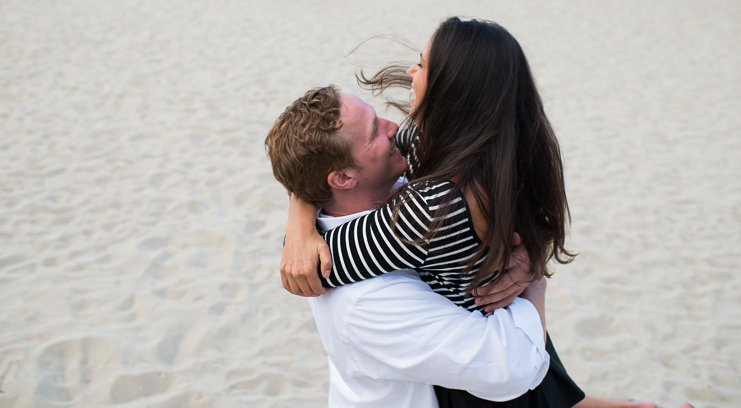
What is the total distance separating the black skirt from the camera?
159 centimetres

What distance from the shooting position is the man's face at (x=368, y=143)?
62.6 inches

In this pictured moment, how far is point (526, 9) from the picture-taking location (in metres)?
11.1

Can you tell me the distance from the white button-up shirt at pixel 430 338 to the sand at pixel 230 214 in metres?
1.58

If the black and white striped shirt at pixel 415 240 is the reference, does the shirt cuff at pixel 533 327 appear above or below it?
below

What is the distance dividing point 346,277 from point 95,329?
2.34 meters

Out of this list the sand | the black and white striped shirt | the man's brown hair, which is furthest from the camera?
the sand

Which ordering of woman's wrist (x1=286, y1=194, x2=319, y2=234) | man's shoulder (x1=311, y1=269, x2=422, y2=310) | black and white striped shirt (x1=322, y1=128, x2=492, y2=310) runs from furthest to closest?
1. woman's wrist (x1=286, y1=194, x2=319, y2=234)
2. man's shoulder (x1=311, y1=269, x2=422, y2=310)
3. black and white striped shirt (x1=322, y1=128, x2=492, y2=310)

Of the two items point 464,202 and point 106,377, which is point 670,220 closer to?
point 464,202

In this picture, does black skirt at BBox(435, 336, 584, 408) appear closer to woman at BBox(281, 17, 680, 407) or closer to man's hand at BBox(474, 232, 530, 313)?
woman at BBox(281, 17, 680, 407)

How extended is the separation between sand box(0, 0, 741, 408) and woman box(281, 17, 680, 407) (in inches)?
67.6

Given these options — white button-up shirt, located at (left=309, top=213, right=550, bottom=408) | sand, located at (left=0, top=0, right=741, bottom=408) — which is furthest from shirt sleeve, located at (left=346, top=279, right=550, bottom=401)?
sand, located at (left=0, top=0, right=741, bottom=408)

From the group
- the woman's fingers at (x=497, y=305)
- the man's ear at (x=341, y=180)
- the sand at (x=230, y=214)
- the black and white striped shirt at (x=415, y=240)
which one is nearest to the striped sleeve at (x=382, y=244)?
the black and white striped shirt at (x=415, y=240)

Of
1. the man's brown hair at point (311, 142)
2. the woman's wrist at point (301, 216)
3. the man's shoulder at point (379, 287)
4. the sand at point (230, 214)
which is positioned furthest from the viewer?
the sand at point (230, 214)

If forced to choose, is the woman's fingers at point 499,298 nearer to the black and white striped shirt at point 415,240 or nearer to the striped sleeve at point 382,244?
the black and white striped shirt at point 415,240
